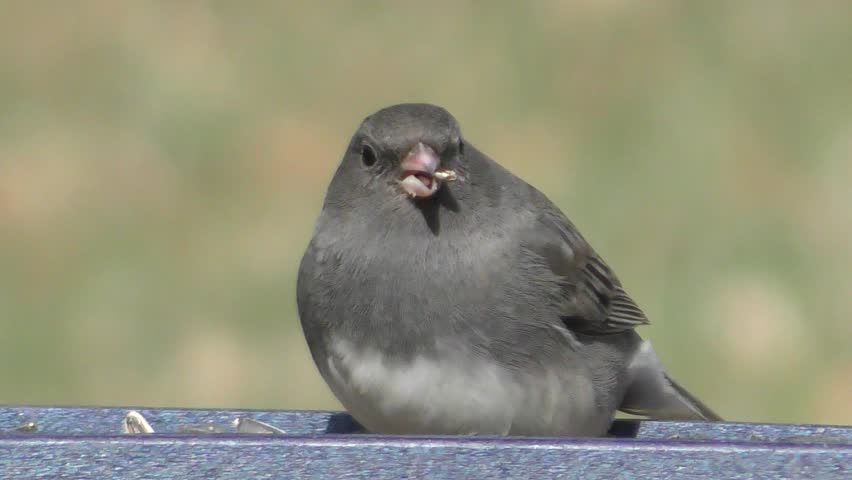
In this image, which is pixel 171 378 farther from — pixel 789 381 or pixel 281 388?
pixel 789 381

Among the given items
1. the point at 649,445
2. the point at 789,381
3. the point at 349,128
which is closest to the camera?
the point at 649,445

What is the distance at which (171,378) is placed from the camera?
15.4 ft

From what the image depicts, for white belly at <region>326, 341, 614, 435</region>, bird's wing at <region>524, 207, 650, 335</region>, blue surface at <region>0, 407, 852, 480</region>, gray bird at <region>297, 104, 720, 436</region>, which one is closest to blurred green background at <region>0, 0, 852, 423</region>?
bird's wing at <region>524, 207, 650, 335</region>

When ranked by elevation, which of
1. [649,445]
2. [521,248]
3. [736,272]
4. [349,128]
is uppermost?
[349,128]

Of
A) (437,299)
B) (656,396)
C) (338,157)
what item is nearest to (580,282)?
(656,396)

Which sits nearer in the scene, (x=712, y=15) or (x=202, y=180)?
(x=202, y=180)

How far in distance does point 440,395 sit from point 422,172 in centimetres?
35

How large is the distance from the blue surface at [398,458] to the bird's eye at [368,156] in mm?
893

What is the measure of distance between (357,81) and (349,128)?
220 millimetres

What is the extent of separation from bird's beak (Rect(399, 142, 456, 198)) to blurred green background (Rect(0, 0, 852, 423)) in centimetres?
186

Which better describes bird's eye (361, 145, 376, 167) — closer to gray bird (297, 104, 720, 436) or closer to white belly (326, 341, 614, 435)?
gray bird (297, 104, 720, 436)

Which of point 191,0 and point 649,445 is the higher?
point 191,0

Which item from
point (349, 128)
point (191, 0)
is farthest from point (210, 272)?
point (191, 0)

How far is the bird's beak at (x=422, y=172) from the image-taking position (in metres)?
2.80
